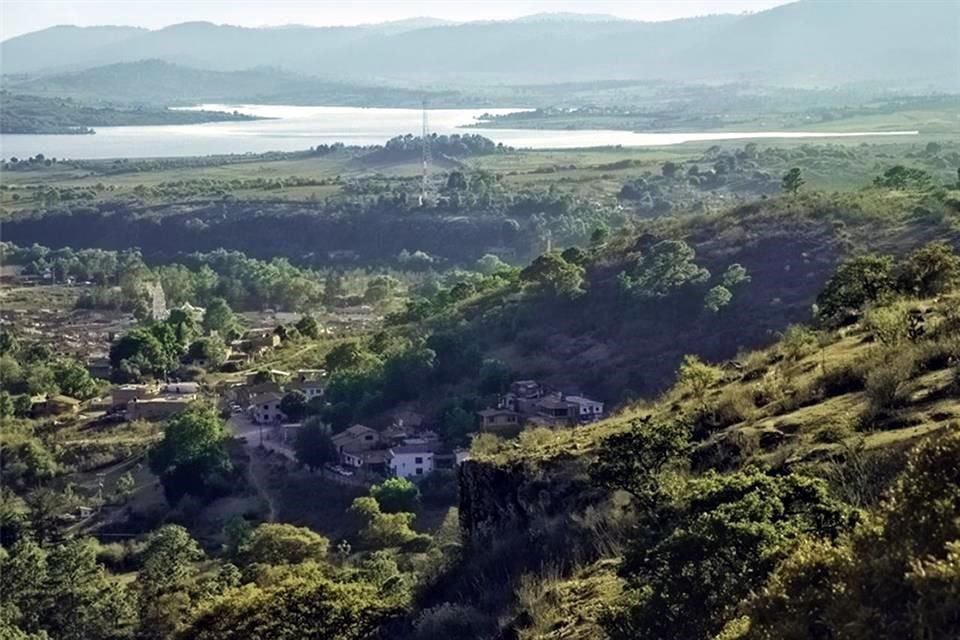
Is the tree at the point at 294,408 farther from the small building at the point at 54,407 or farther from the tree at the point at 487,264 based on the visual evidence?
the tree at the point at 487,264

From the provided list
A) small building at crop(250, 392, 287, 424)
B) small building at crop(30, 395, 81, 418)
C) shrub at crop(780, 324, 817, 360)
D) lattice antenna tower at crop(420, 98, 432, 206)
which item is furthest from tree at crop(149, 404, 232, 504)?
lattice antenna tower at crop(420, 98, 432, 206)

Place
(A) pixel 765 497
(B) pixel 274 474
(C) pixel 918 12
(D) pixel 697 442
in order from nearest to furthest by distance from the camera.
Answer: (A) pixel 765 497 → (D) pixel 697 442 → (B) pixel 274 474 → (C) pixel 918 12

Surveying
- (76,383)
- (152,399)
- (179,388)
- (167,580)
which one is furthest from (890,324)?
(76,383)

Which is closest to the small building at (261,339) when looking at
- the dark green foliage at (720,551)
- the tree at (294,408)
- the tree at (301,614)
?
the tree at (294,408)

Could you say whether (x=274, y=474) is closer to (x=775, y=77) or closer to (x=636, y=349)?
(x=636, y=349)


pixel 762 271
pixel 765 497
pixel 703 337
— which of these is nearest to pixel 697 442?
pixel 765 497
